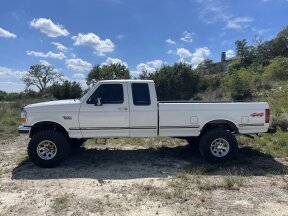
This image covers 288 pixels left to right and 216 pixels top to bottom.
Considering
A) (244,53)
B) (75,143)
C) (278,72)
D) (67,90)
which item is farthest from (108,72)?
(75,143)

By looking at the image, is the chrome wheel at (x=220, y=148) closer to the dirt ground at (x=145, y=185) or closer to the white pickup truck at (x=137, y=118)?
the white pickup truck at (x=137, y=118)

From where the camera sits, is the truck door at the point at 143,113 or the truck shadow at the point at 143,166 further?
the truck door at the point at 143,113

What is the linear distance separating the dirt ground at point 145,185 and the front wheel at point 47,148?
0.78 ft

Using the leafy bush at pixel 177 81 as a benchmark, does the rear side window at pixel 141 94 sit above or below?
below

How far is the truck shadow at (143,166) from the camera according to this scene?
736 cm

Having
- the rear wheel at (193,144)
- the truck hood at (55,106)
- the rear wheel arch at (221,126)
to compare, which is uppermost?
the truck hood at (55,106)

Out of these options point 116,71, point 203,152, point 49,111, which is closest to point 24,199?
point 49,111

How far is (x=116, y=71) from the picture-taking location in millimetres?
55719

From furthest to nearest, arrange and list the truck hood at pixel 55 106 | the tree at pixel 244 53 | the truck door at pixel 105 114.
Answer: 1. the tree at pixel 244 53
2. the truck door at pixel 105 114
3. the truck hood at pixel 55 106

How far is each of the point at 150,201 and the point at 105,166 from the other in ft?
8.62

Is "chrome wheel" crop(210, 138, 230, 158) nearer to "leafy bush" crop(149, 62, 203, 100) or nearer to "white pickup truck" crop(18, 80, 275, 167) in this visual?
"white pickup truck" crop(18, 80, 275, 167)

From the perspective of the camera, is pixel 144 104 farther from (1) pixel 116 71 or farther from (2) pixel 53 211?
(1) pixel 116 71

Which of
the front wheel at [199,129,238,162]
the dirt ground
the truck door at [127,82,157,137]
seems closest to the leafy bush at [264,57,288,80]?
the dirt ground

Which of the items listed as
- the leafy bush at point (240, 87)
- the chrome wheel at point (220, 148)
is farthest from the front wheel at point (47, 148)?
the leafy bush at point (240, 87)
